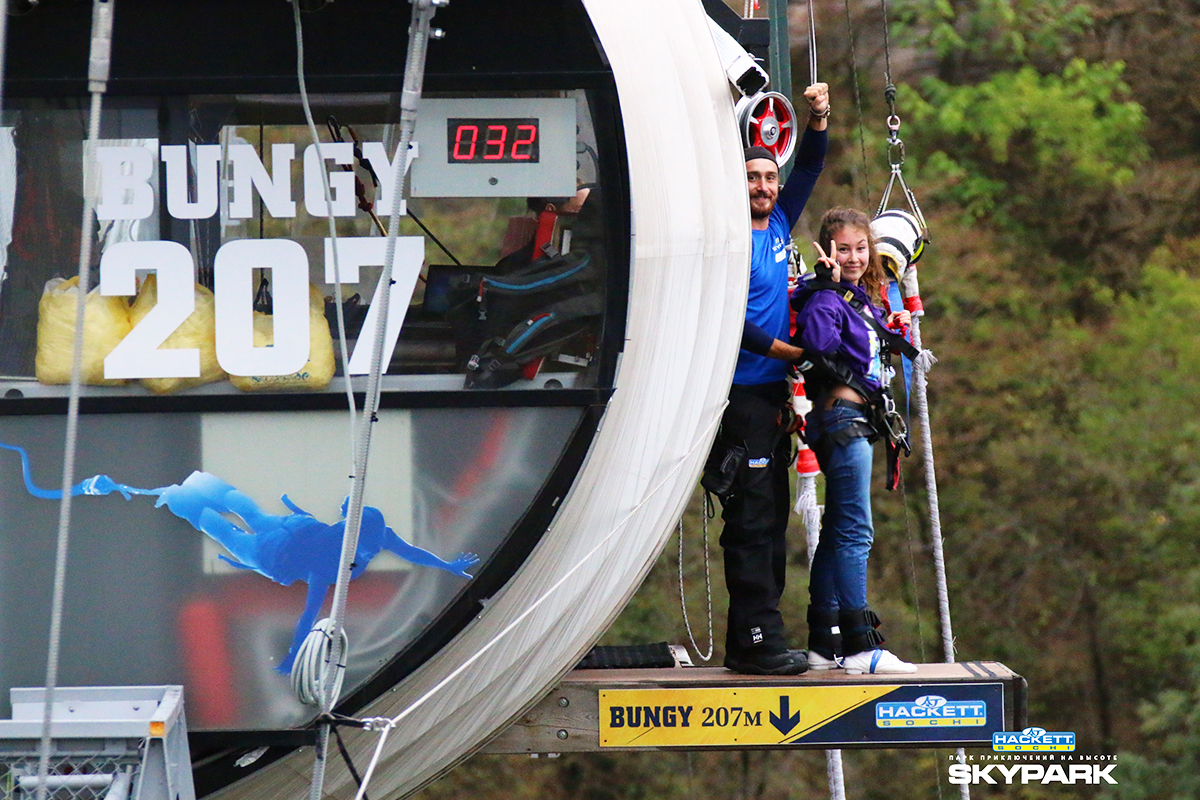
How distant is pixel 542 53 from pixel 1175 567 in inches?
603

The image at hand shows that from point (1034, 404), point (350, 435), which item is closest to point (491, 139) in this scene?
point (350, 435)

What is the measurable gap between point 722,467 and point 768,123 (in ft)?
3.59

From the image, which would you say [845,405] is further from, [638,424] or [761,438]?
[638,424]

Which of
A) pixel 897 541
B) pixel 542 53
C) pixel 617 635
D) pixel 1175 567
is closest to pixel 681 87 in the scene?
pixel 542 53

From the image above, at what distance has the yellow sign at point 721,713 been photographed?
4531 mm

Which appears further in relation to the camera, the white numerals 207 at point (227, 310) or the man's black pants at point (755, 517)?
the man's black pants at point (755, 517)

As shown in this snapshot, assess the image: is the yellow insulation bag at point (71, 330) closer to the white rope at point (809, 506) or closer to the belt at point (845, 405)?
the belt at point (845, 405)

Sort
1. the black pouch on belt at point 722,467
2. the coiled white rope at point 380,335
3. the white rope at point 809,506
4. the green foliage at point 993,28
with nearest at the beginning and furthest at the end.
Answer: the coiled white rope at point 380,335, the black pouch on belt at point 722,467, the white rope at point 809,506, the green foliage at point 993,28

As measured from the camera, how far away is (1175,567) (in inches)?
682

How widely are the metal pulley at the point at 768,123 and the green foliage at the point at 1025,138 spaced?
13669mm

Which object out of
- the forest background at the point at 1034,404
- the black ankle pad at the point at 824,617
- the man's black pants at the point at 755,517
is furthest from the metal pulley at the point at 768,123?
the forest background at the point at 1034,404

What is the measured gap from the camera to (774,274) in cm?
474

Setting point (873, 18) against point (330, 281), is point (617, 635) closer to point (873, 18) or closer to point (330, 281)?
point (873, 18)

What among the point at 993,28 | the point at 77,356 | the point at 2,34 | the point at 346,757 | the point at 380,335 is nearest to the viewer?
the point at 2,34
